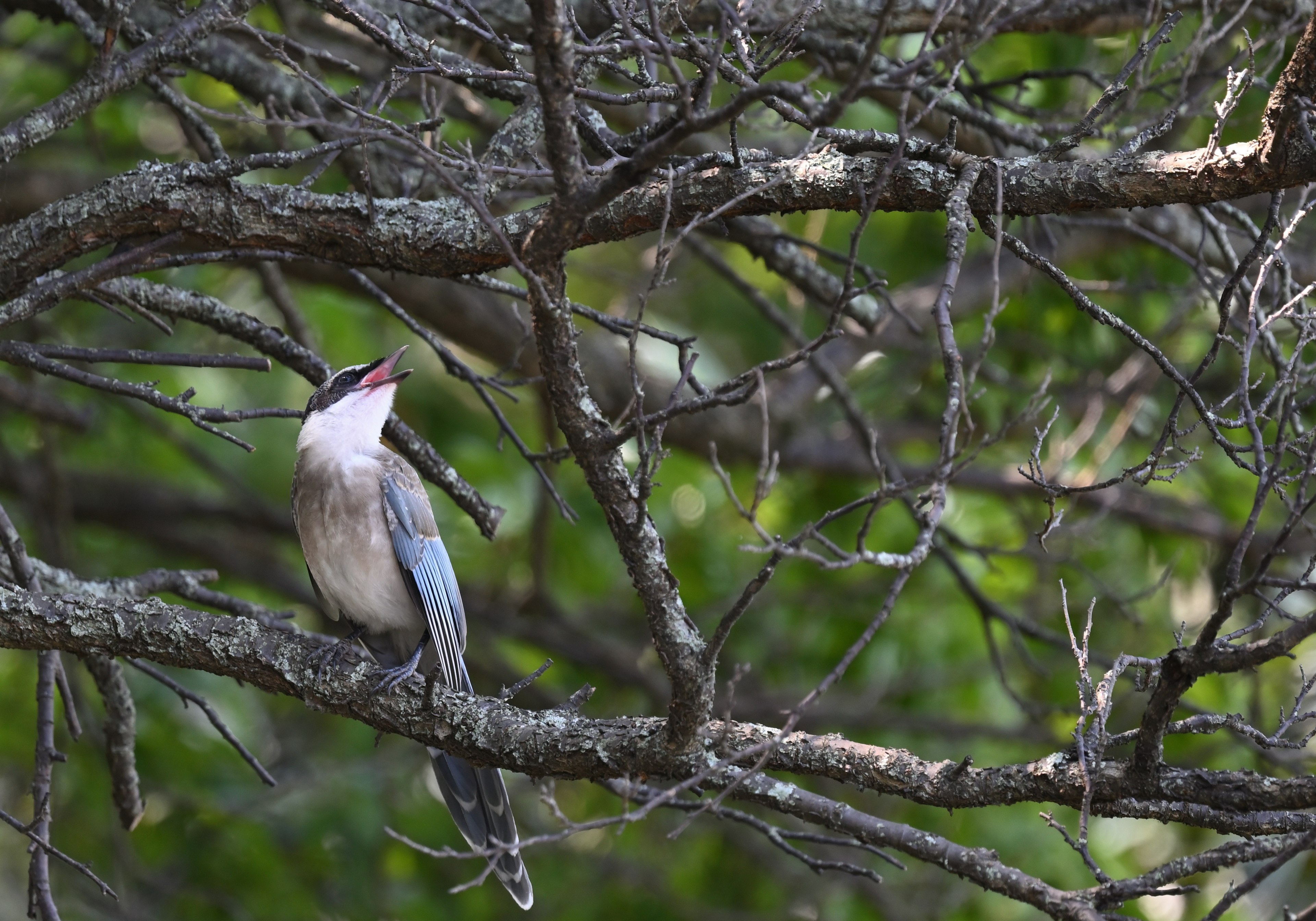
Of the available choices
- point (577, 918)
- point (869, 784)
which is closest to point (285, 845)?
point (577, 918)

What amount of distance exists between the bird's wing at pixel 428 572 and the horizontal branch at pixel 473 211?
129cm

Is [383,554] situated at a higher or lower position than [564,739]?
higher

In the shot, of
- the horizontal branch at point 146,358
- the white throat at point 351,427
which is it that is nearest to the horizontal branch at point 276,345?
the horizontal branch at point 146,358

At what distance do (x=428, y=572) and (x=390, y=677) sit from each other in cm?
94

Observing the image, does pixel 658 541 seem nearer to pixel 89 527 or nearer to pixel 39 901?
pixel 39 901

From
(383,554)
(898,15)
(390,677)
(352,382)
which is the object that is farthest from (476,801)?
(898,15)

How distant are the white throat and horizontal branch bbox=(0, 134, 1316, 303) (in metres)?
1.16

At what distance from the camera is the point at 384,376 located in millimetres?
4621

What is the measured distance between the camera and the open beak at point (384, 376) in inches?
172

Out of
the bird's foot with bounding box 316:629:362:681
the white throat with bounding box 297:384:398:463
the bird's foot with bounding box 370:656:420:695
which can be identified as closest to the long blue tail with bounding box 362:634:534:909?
the bird's foot with bounding box 370:656:420:695

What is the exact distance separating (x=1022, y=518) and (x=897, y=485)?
509 centimetres

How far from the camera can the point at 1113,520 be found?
7070 millimetres

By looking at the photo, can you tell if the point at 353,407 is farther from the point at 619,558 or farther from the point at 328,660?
the point at 619,558

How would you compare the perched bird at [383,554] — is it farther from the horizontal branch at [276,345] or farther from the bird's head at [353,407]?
the horizontal branch at [276,345]
